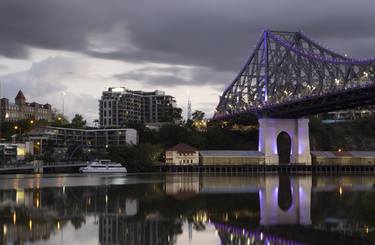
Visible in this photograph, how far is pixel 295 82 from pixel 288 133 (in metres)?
13.1

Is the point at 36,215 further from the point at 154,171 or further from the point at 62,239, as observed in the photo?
the point at 154,171

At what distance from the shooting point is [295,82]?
120m

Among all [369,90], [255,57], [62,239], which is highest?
[255,57]

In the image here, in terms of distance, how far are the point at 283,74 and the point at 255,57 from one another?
40.9ft

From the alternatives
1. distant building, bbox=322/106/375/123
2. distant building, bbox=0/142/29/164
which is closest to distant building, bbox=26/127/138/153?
distant building, bbox=0/142/29/164

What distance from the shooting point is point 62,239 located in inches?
1153

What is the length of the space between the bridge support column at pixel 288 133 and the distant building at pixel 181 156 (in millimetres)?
13471

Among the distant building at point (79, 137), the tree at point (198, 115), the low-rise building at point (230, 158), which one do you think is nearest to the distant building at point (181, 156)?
the low-rise building at point (230, 158)

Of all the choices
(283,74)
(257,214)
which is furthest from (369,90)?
(257,214)

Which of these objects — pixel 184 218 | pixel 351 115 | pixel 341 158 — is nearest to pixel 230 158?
pixel 341 158

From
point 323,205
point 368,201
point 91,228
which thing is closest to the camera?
point 368,201

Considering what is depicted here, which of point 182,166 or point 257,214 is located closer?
point 257,214

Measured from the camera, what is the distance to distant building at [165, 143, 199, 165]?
122312mm

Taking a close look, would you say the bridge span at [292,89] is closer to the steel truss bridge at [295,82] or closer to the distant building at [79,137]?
the steel truss bridge at [295,82]
